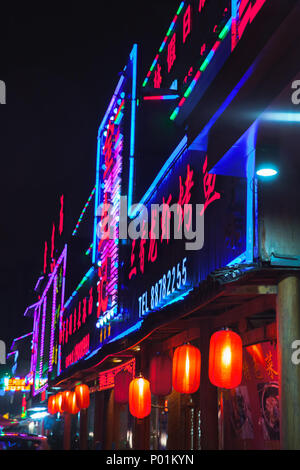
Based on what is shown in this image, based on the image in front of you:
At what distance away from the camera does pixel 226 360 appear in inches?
404

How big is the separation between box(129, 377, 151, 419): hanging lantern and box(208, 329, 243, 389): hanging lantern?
17.2 feet

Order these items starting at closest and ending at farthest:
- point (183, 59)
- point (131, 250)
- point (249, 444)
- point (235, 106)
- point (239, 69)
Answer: point (239, 69)
point (235, 106)
point (249, 444)
point (183, 59)
point (131, 250)

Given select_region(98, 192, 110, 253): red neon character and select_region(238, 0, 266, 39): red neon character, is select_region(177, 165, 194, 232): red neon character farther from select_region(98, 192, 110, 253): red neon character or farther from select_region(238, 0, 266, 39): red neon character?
select_region(98, 192, 110, 253): red neon character

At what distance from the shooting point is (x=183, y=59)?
54.9 ft

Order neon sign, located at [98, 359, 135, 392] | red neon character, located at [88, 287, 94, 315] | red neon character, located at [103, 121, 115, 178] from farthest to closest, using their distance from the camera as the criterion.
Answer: red neon character, located at [88, 287, 94, 315] → red neon character, located at [103, 121, 115, 178] → neon sign, located at [98, 359, 135, 392]

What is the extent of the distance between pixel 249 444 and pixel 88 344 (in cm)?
1717

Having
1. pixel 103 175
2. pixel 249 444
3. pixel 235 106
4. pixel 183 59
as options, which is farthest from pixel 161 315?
pixel 103 175

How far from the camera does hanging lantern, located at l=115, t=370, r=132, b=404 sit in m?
18.8

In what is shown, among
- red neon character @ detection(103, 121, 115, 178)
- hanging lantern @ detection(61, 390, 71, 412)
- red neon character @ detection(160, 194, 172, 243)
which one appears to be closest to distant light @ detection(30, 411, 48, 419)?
hanging lantern @ detection(61, 390, 71, 412)

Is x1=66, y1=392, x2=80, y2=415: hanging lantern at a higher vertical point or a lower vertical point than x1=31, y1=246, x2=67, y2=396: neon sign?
lower

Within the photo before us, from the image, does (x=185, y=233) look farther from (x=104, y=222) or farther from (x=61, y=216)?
(x=61, y=216)

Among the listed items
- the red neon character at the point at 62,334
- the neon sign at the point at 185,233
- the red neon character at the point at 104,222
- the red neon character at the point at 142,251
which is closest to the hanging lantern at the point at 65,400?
the red neon character at the point at 104,222

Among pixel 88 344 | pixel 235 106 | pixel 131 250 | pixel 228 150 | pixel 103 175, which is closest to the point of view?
pixel 235 106

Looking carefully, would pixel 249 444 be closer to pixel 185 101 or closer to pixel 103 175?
pixel 185 101
